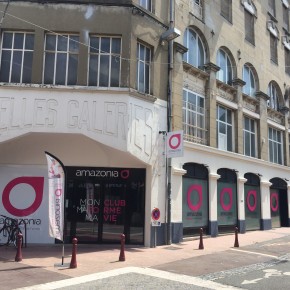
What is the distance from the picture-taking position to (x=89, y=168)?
14.3m

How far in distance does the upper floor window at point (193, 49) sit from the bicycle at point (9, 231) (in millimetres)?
10462

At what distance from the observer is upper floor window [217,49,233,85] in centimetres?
2009

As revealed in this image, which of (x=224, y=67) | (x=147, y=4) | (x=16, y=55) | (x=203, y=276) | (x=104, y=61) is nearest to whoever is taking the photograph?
(x=203, y=276)

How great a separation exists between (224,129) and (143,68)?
7.11 metres

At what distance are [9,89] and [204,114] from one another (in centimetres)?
936

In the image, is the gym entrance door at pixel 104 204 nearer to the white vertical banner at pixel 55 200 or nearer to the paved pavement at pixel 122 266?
the paved pavement at pixel 122 266

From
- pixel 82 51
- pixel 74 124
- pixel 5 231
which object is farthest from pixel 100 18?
pixel 5 231

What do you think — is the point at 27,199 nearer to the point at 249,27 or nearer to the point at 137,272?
the point at 137,272

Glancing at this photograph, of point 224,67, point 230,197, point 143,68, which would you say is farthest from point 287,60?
point 143,68

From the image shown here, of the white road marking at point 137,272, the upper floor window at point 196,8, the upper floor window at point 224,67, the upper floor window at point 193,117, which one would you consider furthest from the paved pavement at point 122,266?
the upper floor window at point 196,8

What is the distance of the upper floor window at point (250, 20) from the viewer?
22.9m

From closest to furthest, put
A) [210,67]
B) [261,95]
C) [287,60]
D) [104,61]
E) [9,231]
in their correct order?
1. [9,231]
2. [104,61]
3. [210,67]
4. [261,95]
5. [287,60]

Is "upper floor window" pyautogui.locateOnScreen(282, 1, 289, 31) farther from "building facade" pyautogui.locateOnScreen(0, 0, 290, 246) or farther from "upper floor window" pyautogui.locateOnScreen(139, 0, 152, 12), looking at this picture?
"upper floor window" pyautogui.locateOnScreen(139, 0, 152, 12)

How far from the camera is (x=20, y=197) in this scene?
1398 cm
